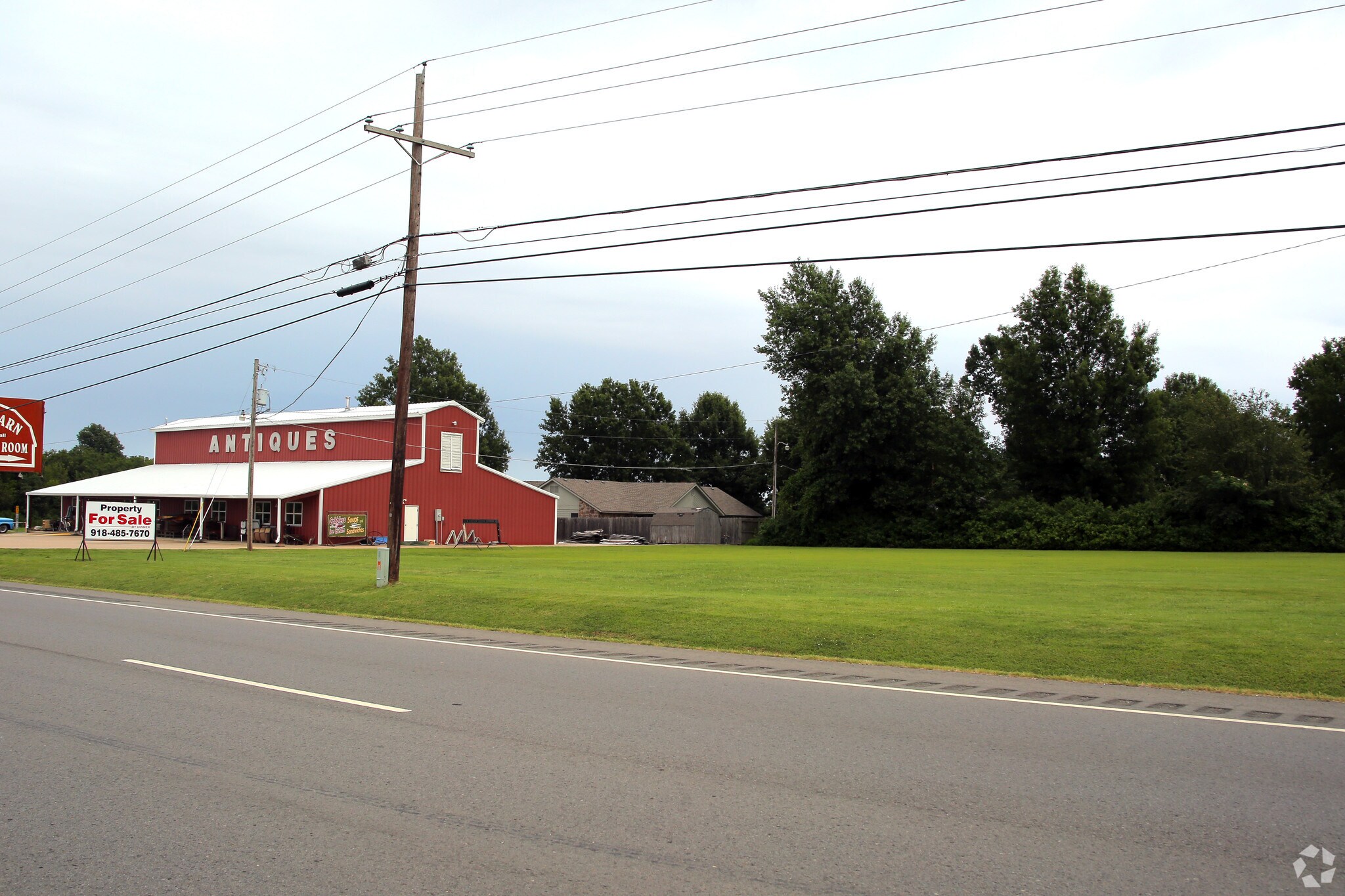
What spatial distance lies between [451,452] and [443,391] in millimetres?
46363

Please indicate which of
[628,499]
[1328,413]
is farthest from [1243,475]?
[628,499]

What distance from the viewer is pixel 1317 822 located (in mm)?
5910

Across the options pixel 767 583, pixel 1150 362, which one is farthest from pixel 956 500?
pixel 767 583

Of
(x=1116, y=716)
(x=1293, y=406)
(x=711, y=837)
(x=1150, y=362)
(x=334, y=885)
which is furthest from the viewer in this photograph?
(x=1293, y=406)

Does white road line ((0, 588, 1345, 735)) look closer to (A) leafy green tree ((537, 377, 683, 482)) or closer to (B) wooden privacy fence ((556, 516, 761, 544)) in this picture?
(B) wooden privacy fence ((556, 516, 761, 544))

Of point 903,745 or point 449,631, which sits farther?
point 449,631

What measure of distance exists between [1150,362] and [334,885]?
73335mm

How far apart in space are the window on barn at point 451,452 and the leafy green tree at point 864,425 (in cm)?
2610

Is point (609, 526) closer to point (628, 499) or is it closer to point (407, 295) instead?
point (628, 499)

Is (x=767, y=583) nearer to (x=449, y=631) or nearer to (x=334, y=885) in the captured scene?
(x=449, y=631)

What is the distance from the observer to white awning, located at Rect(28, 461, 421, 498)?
51.6 m

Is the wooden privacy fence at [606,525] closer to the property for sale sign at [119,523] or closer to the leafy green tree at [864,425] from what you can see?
the leafy green tree at [864,425]

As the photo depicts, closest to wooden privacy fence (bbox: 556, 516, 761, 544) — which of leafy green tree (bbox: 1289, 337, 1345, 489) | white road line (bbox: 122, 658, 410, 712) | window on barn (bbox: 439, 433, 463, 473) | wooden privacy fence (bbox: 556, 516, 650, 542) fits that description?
wooden privacy fence (bbox: 556, 516, 650, 542)

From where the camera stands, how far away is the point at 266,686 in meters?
10.3
